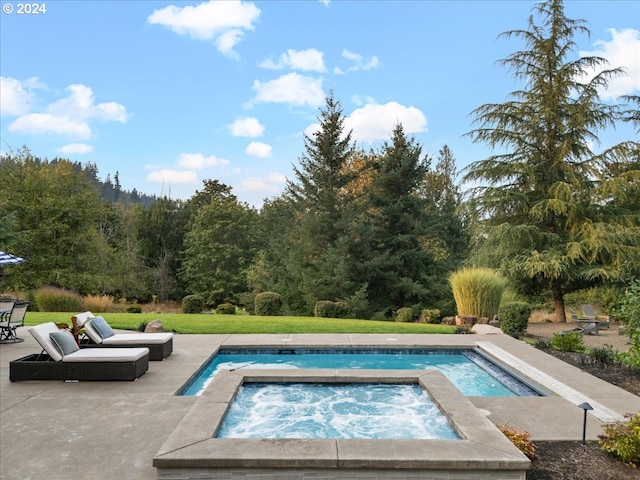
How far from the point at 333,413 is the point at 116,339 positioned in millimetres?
4317

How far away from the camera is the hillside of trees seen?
1597 cm

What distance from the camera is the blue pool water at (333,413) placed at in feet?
15.5

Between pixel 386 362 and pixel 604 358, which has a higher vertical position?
pixel 604 358

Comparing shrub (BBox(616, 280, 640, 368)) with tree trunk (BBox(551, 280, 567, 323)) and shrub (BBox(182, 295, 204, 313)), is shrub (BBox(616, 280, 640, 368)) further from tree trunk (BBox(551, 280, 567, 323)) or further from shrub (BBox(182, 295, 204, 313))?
shrub (BBox(182, 295, 204, 313))

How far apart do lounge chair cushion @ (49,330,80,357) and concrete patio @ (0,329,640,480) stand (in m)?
0.44

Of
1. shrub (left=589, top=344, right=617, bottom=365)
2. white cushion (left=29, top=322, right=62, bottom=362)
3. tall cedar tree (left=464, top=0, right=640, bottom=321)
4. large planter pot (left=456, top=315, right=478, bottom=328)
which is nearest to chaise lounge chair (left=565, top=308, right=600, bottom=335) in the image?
large planter pot (left=456, top=315, right=478, bottom=328)

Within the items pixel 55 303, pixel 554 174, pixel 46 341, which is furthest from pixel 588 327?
pixel 55 303

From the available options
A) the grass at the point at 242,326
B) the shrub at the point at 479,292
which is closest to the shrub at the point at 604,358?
the grass at the point at 242,326

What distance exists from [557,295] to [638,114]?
23.2 ft

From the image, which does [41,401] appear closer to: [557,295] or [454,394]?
[454,394]

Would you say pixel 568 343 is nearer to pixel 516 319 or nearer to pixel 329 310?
pixel 516 319

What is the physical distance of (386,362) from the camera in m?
8.94

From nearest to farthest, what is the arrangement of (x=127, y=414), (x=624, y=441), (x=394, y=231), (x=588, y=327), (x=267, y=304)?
(x=624, y=441) → (x=127, y=414) → (x=588, y=327) → (x=267, y=304) → (x=394, y=231)

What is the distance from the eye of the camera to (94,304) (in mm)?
16469
